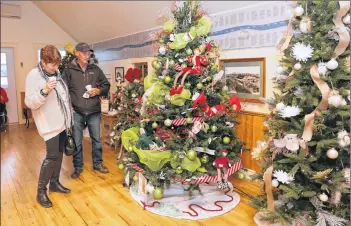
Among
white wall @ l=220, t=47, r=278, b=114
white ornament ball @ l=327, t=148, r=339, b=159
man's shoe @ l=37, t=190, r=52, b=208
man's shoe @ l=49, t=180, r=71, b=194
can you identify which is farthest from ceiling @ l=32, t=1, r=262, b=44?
man's shoe @ l=37, t=190, r=52, b=208

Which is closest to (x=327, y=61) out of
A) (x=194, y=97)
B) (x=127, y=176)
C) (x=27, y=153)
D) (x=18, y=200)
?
(x=194, y=97)

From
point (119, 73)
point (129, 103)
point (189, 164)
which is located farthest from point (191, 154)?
point (119, 73)

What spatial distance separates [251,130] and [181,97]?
3.61 ft

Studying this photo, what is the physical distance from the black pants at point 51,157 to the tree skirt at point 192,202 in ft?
2.37

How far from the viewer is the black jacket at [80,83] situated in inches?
115

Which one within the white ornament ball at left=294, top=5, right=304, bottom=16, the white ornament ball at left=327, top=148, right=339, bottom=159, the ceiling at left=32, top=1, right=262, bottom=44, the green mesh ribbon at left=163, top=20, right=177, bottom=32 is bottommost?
the white ornament ball at left=327, top=148, right=339, bottom=159

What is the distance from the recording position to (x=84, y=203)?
2.44 metres

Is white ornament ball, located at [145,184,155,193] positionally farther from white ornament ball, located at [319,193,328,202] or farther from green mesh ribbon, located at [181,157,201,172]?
white ornament ball, located at [319,193,328,202]

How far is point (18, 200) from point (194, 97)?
1.74m

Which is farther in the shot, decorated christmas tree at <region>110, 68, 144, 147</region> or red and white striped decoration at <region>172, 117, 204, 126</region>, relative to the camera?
decorated christmas tree at <region>110, 68, 144, 147</region>

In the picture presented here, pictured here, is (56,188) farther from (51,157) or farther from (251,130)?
(251,130)

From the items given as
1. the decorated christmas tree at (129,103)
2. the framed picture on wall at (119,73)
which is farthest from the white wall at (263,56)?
the framed picture on wall at (119,73)

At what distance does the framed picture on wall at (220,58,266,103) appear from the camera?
9.49 ft

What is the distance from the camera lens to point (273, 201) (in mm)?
1995
